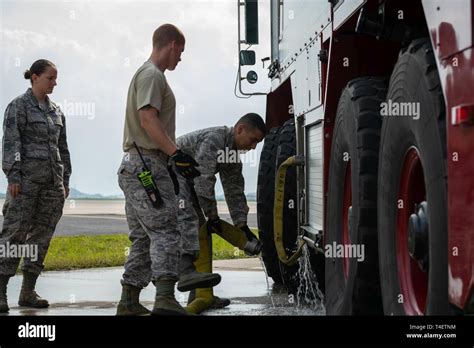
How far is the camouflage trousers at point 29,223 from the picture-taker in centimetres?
781

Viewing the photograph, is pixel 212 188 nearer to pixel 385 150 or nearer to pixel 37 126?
pixel 37 126

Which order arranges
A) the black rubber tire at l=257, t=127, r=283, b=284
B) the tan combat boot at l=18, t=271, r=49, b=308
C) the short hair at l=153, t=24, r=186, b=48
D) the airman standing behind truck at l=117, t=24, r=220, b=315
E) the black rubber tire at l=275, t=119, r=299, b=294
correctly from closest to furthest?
the airman standing behind truck at l=117, t=24, r=220, b=315
the short hair at l=153, t=24, r=186, b=48
the tan combat boot at l=18, t=271, r=49, b=308
the black rubber tire at l=275, t=119, r=299, b=294
the black rubber tire at l=257, t=127, r=283, b=284

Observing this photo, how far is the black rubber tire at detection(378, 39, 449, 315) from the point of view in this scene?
3.75m

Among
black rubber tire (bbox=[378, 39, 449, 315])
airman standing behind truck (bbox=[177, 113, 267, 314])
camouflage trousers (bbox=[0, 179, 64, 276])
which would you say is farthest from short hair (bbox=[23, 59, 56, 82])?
black rubber tire (bbox=[378, 39, 449, 315])

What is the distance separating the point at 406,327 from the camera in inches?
158

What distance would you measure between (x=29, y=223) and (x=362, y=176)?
139 inches

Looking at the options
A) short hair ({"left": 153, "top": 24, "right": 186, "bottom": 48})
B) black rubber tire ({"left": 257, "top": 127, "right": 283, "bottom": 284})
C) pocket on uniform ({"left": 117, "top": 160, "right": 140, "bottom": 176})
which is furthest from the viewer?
black rubber tire ({"left": 257, "top": 127, "right": 283, "bottom": 284})

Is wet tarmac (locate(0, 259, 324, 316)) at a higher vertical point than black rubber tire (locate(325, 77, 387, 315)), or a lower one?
lower

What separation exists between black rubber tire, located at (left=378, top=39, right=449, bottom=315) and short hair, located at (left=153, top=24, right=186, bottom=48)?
2228 mm

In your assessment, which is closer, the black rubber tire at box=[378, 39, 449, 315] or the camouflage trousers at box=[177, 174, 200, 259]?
the black rubber tire at box=[378, 39, 449, 315]

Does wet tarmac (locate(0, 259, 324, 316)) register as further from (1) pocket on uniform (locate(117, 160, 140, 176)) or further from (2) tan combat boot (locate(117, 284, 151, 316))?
(1) pocket on uniform (locate(117, 160, 140, 176))

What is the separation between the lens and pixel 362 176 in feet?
16.6

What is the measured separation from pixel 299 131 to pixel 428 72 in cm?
334

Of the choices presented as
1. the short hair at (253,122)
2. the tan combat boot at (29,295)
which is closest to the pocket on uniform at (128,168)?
the short hair at (253,122)
